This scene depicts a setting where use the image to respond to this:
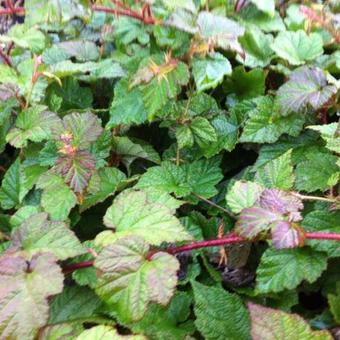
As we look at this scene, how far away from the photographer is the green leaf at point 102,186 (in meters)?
0.91

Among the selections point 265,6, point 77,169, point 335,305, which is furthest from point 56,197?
point 265,6

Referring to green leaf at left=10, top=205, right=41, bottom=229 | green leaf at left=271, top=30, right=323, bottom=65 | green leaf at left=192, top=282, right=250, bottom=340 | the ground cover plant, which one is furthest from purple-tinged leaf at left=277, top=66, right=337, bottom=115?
green leaf at left=10, top=205, right=41, bottom=229

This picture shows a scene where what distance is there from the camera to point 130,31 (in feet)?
3.70

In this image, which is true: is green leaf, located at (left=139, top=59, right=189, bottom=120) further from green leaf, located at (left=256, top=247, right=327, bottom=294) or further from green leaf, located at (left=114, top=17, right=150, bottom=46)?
green leaf, located at (left=256, top=247, right=327, bottom=294)

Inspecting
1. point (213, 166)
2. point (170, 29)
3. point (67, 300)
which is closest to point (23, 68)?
point (170, 29)

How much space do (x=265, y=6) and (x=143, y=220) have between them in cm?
74

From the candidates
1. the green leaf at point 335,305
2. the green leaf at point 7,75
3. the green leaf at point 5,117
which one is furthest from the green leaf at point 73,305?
the green leaf at point 7,75

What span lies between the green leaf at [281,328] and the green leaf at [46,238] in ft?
0.92

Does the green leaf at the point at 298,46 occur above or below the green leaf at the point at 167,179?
above

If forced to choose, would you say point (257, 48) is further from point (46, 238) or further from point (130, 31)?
point (46, 238)

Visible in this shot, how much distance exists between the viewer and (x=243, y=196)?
82 centimetres

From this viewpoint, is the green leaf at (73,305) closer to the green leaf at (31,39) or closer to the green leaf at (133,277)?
the green leaf at (133,277)

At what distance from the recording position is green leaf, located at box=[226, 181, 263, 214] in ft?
2.64

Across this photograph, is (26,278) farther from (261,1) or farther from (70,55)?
(261,1)
